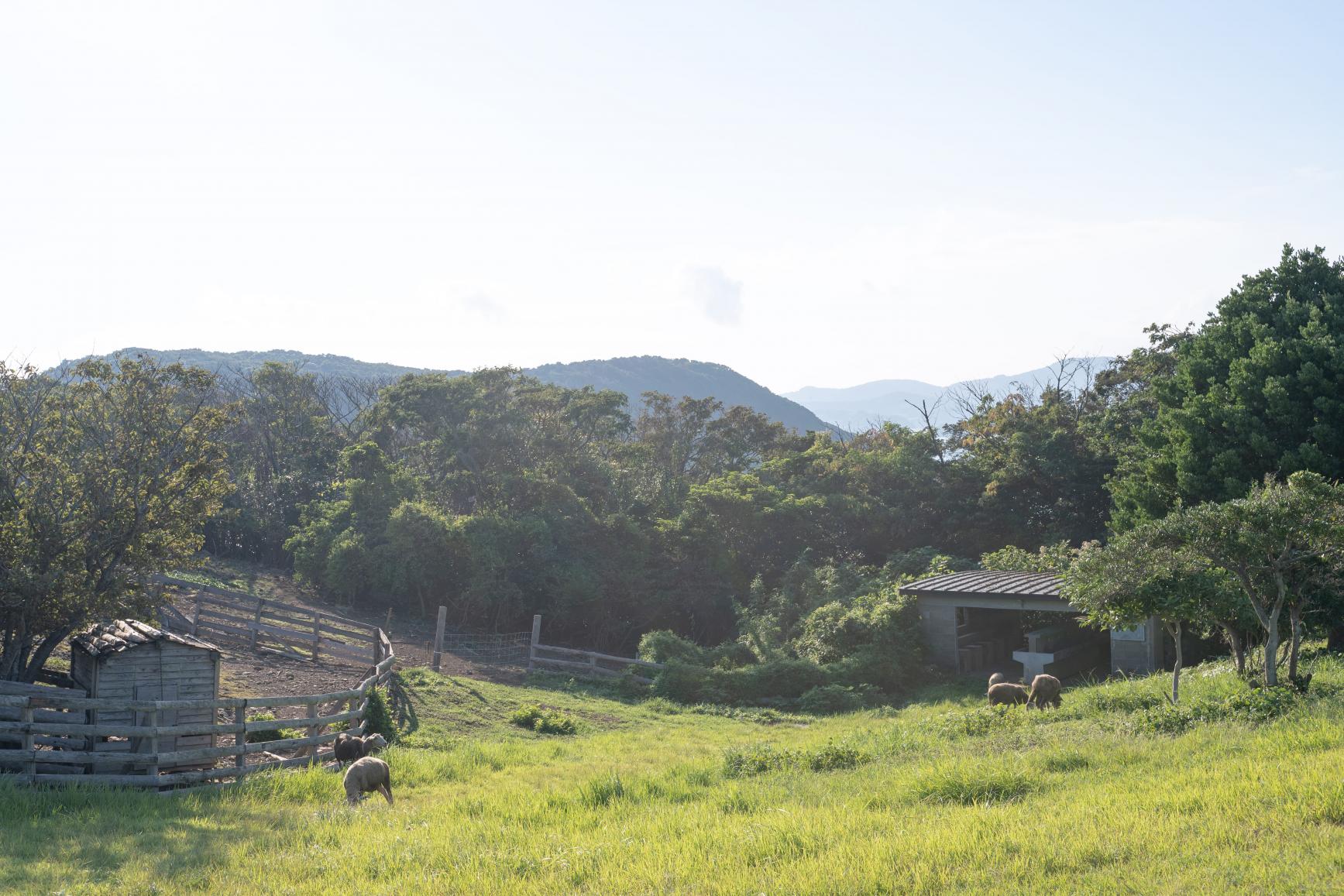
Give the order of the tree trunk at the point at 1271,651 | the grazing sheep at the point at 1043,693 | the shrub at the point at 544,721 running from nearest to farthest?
the tree trunk at the point at 1271,651, the grazing sheep at the point at 1043,693, the shrub at the point at 544,721

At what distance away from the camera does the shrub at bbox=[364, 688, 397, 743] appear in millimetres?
16828

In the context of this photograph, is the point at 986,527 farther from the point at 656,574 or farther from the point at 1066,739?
the point at 1066,739

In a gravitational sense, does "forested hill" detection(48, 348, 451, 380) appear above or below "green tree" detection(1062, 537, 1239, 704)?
above

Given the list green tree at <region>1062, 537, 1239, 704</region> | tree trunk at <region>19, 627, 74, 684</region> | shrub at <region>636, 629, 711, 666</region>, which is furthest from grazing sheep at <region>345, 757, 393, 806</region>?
shrub at <region>636, 629, 711, 666</region>

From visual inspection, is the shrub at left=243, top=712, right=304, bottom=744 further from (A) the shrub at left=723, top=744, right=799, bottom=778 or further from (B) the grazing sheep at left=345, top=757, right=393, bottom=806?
(A) the shrub at left=723, top=744, right=799, bottom=778

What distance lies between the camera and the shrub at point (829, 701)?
80.4 ft

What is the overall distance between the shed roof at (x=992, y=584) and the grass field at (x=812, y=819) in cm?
876

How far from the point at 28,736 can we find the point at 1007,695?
15107mm

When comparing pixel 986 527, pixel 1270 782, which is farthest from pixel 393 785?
pixel 986 527

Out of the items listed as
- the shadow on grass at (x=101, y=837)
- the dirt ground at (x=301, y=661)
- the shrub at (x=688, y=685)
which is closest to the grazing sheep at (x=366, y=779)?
the shadow on grass at (x=101, y=837)

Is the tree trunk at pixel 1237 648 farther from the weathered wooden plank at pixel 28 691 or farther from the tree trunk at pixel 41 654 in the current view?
the tree trunk at pixel 41 654

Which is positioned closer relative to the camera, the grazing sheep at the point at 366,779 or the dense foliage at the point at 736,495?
the grazing sheep at the point at 366,779

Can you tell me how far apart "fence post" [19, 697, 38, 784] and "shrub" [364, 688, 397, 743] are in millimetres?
5206

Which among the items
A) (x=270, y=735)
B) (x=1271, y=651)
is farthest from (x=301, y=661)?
(x=1271, y=651)
